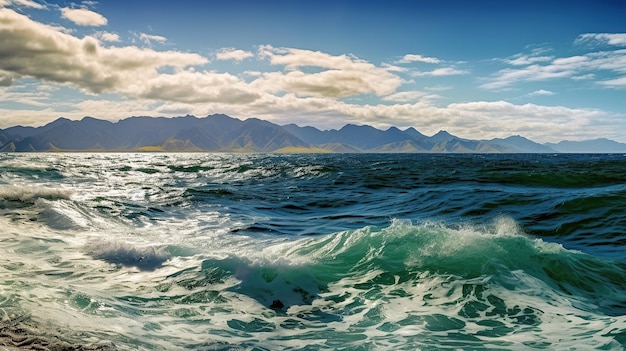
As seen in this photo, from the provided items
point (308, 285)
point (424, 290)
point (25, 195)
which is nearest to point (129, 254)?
point (308, 285)

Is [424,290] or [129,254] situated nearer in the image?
[424,290]

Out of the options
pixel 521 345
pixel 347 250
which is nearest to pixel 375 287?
pixel 347 250

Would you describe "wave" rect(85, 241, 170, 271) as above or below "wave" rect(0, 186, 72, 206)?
below

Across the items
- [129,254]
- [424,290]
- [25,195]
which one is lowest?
[129,254]

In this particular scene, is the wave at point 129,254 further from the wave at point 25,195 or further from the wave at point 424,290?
the wave at point 25,195

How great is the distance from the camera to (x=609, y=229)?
15.9 meters

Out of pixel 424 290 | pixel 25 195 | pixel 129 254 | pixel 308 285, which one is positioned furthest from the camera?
pixel 25 195

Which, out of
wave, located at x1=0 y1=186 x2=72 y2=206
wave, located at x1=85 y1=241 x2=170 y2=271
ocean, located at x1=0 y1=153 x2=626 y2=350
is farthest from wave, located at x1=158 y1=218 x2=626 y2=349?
wave, located at x1=0 y1=186 x2=72 y2=206

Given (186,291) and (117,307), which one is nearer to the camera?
(117,307)

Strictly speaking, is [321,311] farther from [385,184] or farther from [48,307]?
[385,184]

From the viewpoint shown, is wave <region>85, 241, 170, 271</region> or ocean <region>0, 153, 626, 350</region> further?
wave <region>85, 241, 170, 271</region>

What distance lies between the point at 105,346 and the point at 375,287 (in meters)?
5.47

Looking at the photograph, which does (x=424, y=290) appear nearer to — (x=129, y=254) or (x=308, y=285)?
(x=308, y=285)

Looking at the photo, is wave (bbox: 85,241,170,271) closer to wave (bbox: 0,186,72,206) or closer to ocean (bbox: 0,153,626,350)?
ocean (bbox: 0,153,626,350)
